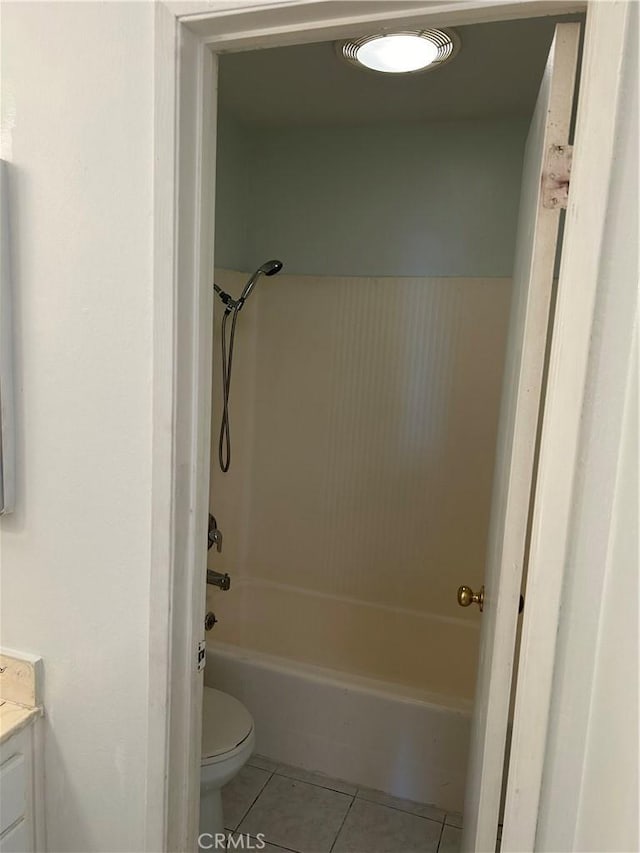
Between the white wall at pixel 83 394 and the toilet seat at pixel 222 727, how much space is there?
1.39ft

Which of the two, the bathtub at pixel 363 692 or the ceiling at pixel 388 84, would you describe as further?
→ the bathtub at pixel 363 692

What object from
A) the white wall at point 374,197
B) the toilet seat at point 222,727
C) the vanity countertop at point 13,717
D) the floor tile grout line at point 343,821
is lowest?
the floor tile grout line at point 343,821

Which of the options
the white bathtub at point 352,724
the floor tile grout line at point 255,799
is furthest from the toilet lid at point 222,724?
the floor tile grout line at point 255,799

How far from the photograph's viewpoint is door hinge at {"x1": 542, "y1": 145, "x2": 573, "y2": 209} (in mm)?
902

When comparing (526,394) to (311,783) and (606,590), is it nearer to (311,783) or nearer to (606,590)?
(606,590)

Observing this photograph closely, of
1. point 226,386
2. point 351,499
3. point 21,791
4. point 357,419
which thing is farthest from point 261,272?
point 21,791

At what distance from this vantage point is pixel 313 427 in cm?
272

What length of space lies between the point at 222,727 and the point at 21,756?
2.16 feet

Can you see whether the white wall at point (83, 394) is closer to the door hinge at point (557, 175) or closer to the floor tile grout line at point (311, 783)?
the door hinge at point (557, 175)

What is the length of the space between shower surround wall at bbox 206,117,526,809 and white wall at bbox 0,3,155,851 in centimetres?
98

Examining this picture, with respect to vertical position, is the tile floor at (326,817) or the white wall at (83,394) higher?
the white wall at (83,394)

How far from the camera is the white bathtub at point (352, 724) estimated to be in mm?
2025

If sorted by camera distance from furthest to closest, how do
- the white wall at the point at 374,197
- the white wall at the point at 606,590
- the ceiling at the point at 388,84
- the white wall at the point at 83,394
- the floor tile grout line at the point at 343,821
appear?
the white wall at the point at 374,197 < the floor tile grout line at the point at 343,821 < the ceiling at the point at 388,84 < the white wall at the point at 83,394 < the white wall at the point at 606,590

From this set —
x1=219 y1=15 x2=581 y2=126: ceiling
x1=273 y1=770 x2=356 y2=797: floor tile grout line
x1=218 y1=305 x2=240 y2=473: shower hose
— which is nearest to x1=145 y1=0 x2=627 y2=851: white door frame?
x1=219 y1=15 x2=581 y2=126: ceiling
